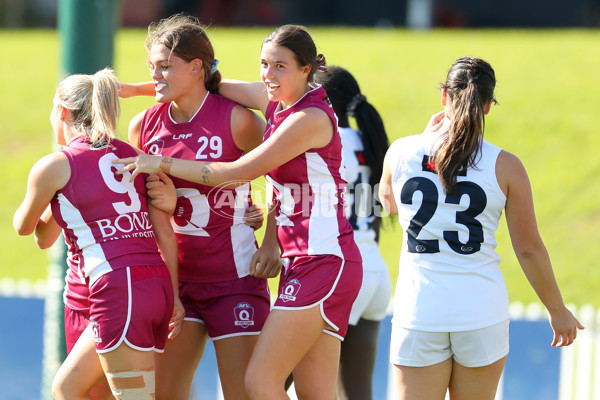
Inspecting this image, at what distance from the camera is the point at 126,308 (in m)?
3.19

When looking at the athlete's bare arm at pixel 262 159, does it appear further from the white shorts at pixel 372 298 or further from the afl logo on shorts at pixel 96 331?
the white shorts at pixel 372 298

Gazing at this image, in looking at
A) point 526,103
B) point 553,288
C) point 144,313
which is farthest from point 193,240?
point 526,103

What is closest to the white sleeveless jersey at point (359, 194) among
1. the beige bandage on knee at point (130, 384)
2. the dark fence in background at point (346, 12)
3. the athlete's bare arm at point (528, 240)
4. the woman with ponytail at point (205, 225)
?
the woman with ponytail at point (205, 225)

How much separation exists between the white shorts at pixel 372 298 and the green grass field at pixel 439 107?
4.41m

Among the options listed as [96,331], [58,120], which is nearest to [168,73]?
[58,120]

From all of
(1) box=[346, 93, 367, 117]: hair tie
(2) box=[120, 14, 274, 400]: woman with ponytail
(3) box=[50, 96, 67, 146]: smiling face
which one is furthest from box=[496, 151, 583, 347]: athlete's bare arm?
(3) box=[50, 96, 67, 146]: smiling face

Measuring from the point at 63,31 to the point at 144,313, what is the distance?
196cm

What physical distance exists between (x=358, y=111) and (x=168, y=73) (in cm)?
122

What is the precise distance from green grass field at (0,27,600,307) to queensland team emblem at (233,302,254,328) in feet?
17.6

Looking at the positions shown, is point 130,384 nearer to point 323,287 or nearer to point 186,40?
point 323,287

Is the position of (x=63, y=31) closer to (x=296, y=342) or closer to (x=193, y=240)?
(x=193, y=240)

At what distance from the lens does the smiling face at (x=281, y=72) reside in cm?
324

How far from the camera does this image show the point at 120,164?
330cm

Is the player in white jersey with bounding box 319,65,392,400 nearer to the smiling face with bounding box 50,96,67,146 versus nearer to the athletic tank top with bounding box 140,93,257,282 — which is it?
the athletic tank top with bounding box 140,93,257,282
